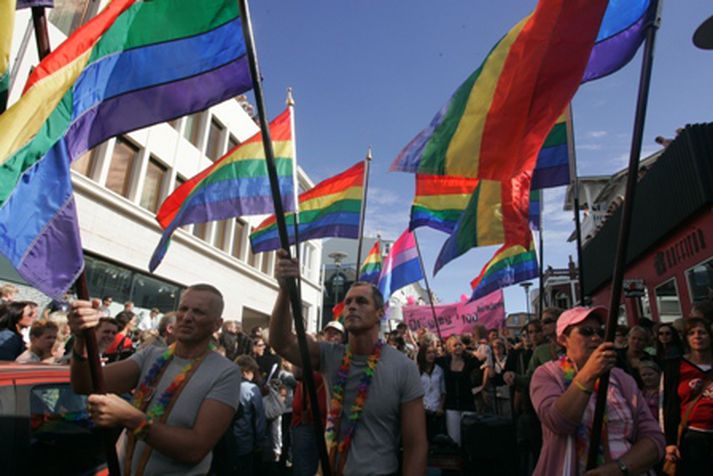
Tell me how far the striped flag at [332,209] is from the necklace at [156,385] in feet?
17.2

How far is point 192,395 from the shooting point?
7.73 ft

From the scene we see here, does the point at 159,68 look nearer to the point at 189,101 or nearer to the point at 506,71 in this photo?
the point at 189,101

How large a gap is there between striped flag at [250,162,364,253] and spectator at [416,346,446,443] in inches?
100

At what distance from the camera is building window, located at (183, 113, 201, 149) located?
714 inches

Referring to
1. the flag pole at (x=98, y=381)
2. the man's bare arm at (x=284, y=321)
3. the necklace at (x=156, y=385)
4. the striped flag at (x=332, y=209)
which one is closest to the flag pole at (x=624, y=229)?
the man's bare arm at (x=284, y=321)

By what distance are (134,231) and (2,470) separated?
13445 millimetres

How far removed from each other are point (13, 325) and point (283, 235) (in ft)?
13.7

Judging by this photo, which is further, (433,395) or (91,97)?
(433,395)

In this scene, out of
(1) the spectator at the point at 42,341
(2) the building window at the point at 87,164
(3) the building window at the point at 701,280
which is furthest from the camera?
(2) the building window at the point at 87,164

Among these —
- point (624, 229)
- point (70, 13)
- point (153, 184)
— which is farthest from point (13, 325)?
point (153, 184)

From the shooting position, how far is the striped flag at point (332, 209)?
25.8 feet

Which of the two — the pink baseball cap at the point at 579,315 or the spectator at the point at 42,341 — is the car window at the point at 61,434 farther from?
the pink baseball cap at the point at 579,315

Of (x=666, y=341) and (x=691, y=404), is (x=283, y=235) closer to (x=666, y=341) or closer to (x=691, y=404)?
(x=691, y=404)

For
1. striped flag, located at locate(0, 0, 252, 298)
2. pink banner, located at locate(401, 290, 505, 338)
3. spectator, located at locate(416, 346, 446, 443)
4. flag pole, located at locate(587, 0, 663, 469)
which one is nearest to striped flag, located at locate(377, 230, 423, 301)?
spectator, located at locate(416, 346, 446, 443)
